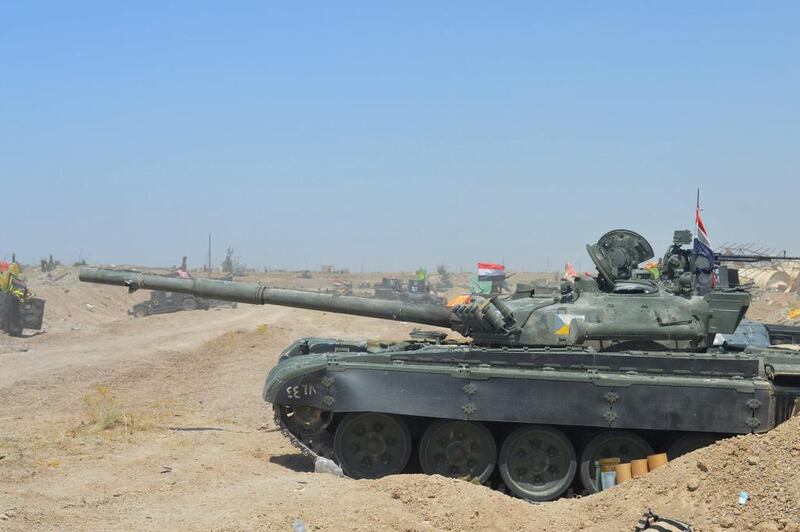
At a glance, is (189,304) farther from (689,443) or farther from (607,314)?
(689,443)

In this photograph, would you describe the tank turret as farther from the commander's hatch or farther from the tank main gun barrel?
the tank main gun barrel

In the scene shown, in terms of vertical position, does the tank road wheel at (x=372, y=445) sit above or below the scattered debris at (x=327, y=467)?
above

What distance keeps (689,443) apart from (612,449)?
102 centimetres

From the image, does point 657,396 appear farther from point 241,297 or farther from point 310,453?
point 241,297

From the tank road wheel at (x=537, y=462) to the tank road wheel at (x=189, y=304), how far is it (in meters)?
37.9

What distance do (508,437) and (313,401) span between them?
2706 mm

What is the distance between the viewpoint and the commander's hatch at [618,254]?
48.8 feet

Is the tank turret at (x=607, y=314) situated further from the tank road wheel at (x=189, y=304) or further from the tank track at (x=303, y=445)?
the tank road wheel at (x=189, y=304)

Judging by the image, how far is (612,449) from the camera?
45.1 feet

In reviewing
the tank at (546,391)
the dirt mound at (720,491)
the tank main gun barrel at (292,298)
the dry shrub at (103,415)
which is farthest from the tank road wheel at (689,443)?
the dry shrub at (103,415)

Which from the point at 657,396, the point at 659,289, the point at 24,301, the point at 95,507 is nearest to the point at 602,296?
the point at 659,289

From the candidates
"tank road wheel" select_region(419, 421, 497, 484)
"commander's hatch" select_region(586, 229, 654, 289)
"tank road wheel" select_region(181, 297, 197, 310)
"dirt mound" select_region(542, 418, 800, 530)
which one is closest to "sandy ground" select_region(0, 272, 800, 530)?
"dirt mound" select_region(542, 418, 800, 530)

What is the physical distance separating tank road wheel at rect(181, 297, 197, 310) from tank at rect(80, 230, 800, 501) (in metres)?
36.5

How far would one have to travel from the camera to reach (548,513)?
11.0 metres
